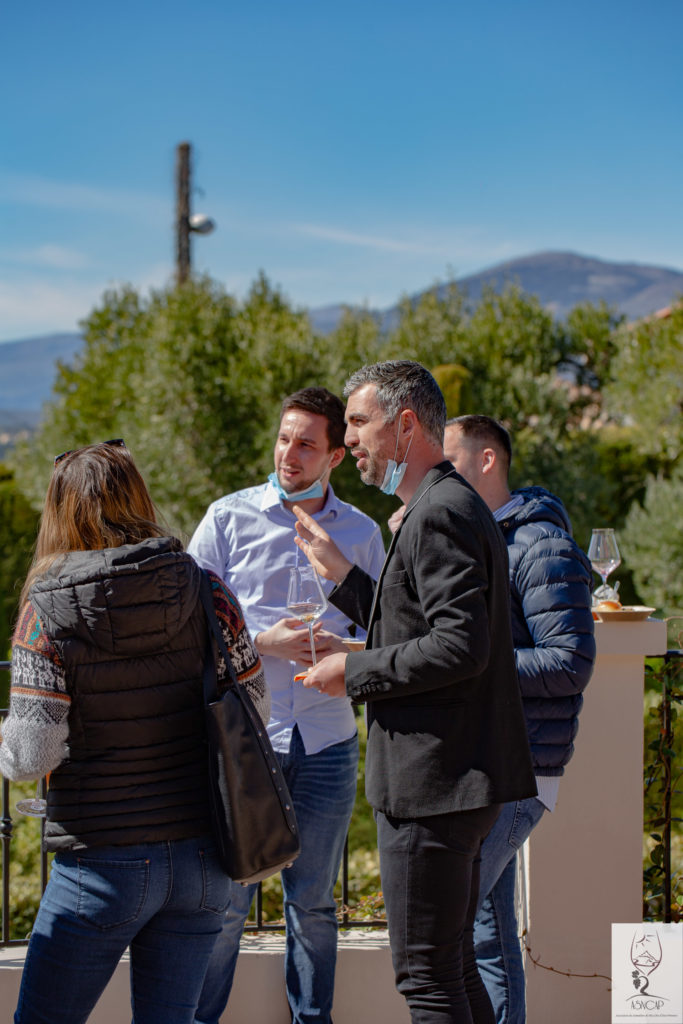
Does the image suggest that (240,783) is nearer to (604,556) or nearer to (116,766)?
(116,766)

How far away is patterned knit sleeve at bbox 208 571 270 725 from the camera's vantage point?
1801mm

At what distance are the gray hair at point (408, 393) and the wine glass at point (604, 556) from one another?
119 centimetres

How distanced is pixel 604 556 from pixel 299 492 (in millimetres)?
1111

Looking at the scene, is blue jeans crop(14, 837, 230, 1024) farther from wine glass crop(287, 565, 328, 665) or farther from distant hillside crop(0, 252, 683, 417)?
distant hillside crop(0, 252, 683, 417)

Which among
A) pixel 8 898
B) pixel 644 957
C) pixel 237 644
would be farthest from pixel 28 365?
pixel 237 644

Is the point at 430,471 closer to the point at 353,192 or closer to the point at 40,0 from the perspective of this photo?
the point at 40,0

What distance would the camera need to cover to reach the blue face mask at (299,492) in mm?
2875

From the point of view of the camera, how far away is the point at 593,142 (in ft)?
178

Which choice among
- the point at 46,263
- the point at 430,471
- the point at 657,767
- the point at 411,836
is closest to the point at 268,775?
the point at 411,836

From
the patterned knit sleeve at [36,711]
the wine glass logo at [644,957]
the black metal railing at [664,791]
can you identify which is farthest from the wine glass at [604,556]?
the patterned knit sleeve at [36,711]

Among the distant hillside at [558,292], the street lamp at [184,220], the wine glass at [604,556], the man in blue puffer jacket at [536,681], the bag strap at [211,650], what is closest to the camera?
the bag strap at [211,650]

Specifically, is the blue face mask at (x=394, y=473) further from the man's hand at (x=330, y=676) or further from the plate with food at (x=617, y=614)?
the plate with food at (x=617, y=614)

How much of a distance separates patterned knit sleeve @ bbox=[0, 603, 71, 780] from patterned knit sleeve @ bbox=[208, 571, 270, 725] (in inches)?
12.2

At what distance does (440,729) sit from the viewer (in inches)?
74.8
